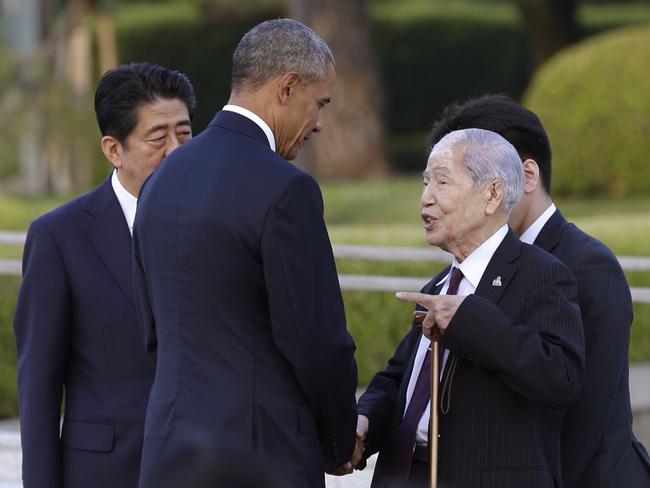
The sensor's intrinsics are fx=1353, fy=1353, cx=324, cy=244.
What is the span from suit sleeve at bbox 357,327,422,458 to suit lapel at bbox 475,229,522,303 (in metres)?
0.30

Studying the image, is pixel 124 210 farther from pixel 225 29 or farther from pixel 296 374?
pixel 225 29

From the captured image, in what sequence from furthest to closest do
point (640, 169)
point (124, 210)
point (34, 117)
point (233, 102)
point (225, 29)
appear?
point (225, 29) → point (34, 117) → point (640, 169) → point (124, 210) → point (233, 102)

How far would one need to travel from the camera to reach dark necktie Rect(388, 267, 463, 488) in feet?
10.1

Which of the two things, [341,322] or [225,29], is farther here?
[225,29]

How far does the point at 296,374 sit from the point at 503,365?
0.44 metres

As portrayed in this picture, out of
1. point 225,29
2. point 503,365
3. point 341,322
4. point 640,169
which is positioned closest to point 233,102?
point 341,322

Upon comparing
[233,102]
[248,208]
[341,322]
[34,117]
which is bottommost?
[34,117]

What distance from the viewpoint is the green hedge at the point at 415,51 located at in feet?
66.8

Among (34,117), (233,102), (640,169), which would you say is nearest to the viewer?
(233,102)

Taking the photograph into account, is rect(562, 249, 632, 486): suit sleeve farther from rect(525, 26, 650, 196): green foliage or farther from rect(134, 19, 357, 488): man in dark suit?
rect(525, 26, 650, 196): green foliage

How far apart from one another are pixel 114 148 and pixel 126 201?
6.0 inches

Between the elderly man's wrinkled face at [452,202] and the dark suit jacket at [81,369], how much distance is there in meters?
0.83

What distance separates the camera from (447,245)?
121 inches

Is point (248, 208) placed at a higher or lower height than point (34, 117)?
higher
